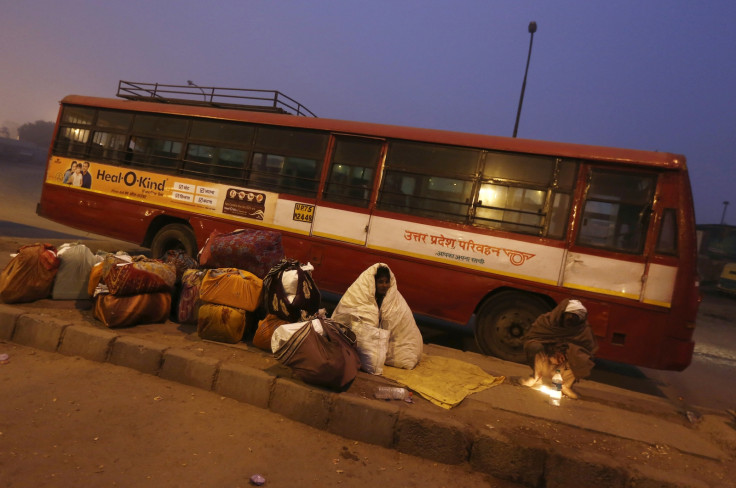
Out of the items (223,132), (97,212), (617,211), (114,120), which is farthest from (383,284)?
(114,120)

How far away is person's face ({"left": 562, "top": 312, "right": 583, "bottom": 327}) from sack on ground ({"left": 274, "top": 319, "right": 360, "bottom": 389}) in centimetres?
226

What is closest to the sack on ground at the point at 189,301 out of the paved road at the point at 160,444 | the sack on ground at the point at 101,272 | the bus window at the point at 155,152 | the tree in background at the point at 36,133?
the sack on ground at the point at 101,272

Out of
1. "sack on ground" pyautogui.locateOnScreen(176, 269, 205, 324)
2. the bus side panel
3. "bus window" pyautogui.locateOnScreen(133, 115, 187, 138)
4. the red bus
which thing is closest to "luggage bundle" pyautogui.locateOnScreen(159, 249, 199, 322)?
"sack on ground" pyautogui.locateOnScreen(176, 269, 205, 324)

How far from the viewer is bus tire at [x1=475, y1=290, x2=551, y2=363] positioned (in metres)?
4.98

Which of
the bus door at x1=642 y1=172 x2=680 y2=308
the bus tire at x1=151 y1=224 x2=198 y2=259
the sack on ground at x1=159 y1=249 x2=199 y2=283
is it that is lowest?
the sack on ground at x1=159 y1=249 x2=199 y2=283

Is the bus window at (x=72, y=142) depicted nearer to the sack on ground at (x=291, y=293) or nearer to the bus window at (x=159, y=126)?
the bus window at (x=159, y=126)

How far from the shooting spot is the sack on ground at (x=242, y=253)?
468 cm

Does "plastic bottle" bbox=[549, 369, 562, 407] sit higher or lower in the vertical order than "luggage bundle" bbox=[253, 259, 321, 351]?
lower

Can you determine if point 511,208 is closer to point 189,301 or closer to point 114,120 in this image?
point 189,301

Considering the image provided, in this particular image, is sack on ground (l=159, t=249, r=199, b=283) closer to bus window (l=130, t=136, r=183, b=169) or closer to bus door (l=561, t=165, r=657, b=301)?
bus window (l=130, t=136, r=183, b=169)

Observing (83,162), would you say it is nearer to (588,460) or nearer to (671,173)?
(588,460)

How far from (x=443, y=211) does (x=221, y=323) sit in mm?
3018

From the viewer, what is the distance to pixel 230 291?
414 cm

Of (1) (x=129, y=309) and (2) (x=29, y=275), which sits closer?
(1) (x=129, y=309)
